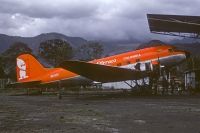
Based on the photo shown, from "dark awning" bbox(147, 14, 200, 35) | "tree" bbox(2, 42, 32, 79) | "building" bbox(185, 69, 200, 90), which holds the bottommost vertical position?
"building" bbox(185, 69, 200, 90)

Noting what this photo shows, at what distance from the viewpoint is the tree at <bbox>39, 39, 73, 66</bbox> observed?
99863mm

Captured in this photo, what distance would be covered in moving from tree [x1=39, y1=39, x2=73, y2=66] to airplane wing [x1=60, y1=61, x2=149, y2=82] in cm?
6954

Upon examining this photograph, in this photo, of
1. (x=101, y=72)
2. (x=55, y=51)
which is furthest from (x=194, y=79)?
(x=55, y=51)

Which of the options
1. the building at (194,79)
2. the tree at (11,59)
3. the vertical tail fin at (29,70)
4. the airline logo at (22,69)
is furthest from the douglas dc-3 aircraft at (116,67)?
the tree at (11,59)

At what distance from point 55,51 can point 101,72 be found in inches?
2979

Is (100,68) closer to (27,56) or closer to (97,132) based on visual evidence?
(27,56)

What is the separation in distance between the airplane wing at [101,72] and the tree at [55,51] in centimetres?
6954

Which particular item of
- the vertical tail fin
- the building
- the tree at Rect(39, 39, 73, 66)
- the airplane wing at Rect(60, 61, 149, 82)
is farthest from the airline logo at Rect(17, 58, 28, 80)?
the tree at Rect(39, 39, 73, 66)

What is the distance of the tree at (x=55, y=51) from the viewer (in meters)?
99.9

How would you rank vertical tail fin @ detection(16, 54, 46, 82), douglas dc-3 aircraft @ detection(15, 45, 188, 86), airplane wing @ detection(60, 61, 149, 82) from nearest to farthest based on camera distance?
1. airplane wing @ detection(60, 61, 149, 82)
2. douglas dc-3 aircraft @ detection(15, 45, 188, 86)
3. vertical tail fin @ detection(16, 54, 46, 82)

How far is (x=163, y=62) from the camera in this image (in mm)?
28188

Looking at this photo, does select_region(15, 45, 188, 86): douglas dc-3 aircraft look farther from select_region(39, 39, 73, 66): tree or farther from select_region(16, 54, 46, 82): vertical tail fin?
select_region(39, 39, 73, 66): tree

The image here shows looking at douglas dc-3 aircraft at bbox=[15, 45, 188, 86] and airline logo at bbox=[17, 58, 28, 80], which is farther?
airline logo at bbox=[17, 58, 28, 80]


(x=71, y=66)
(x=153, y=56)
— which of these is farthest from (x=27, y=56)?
(x=153, y=56)
